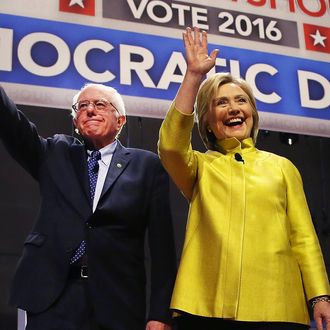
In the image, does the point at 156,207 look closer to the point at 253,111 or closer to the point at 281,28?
the point at 253,111

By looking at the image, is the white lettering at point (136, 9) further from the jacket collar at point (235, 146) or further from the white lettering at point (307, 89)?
the jacket collar at point (235, 146)

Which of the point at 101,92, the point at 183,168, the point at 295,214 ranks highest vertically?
the point at 101,92

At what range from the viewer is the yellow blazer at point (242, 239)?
134cm

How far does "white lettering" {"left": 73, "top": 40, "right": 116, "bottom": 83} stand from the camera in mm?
2240

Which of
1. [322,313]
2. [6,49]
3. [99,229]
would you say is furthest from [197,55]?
[6,49]

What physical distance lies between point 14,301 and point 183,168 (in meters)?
0.51

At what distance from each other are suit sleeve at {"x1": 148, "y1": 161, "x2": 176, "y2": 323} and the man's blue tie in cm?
16

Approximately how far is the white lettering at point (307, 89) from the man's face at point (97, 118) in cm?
100

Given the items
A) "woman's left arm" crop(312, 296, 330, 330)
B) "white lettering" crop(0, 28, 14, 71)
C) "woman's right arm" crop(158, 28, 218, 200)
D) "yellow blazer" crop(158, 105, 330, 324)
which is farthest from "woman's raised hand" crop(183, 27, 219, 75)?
"white lettering" crop(0, 28, 14, 71)

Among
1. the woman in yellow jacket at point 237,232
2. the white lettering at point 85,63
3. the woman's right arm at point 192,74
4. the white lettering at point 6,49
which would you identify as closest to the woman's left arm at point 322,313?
the woman in yellow jacket at point 237,232

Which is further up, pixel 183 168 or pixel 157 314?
pixel 183 168

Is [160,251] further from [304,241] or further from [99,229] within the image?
[304,241]

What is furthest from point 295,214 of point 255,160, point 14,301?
point 14,301

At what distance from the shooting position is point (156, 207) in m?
1.61
